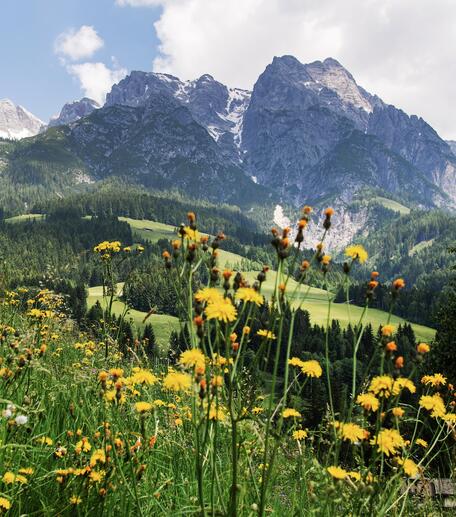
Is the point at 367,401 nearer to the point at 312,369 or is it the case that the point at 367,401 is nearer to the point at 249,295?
the point at 312,369

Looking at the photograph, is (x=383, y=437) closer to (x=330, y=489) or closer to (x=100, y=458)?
(x=330, y=489)

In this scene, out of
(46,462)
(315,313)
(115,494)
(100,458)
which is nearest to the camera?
(100,458)

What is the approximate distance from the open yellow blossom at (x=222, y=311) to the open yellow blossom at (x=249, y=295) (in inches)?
4.9

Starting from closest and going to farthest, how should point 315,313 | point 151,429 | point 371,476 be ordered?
point 371,476 → point 151,429 → point 315,313

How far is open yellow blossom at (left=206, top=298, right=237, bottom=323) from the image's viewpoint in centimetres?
224

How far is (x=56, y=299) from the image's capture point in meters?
9.16

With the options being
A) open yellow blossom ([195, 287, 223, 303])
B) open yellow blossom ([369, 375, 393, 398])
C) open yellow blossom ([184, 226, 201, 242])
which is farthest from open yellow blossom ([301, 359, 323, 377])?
open yellow blossom ([184, 226, 201, 242])

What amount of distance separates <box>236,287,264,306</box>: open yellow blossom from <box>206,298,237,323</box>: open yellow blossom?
0.12 m

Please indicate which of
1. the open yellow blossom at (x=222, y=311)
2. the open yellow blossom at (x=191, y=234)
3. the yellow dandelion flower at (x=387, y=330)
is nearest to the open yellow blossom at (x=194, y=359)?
the open yellow blossom at (x=222, y=311)

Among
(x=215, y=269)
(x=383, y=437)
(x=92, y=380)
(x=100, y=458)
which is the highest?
(x=215, y=269)

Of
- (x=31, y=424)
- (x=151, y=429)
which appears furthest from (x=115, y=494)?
(x=151, y=429)

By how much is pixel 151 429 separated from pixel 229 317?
10.9 feet

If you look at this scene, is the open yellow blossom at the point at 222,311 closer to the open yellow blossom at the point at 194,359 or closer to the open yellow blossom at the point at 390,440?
the open yellow blossom at the point at 194,359

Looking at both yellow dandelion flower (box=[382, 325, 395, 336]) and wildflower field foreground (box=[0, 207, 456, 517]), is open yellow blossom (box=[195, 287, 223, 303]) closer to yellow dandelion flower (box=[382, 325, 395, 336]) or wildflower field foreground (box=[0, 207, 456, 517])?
wildflower field foreground (box=[0, 207, 456, 517])
